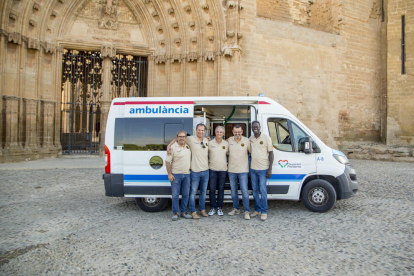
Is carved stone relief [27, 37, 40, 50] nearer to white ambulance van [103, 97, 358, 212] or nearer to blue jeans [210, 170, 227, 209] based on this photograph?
white ambulance van [103, 97, 358, 212]

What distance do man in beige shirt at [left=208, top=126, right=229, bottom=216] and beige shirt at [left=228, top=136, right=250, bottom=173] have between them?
0.35ft

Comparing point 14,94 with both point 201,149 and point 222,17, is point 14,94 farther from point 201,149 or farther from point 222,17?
point 201,149

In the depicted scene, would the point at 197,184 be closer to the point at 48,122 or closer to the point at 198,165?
the point at 198,165

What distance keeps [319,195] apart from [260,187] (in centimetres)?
114

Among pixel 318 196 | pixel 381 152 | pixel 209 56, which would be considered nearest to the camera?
pixel 318 196

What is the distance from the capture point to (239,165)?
4.58 meters

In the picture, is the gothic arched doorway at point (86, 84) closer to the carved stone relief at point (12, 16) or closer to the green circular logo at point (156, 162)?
the carved stone relief at point (12, 16)

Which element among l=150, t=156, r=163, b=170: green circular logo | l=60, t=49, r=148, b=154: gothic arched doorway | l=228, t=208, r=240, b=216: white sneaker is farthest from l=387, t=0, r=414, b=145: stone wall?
l=150, t=156, r=163, b=170: green circular logo

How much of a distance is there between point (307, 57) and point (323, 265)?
13952 mm

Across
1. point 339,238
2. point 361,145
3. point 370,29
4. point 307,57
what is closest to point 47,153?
point 339,238

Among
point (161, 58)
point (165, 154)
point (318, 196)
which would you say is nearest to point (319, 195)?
point (318, 196)

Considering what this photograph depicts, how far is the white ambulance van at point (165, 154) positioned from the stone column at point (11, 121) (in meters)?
8.29

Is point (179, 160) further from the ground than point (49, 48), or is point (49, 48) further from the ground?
point (49, 48)

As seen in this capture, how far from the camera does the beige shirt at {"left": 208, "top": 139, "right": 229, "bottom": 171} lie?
4.64 metres
